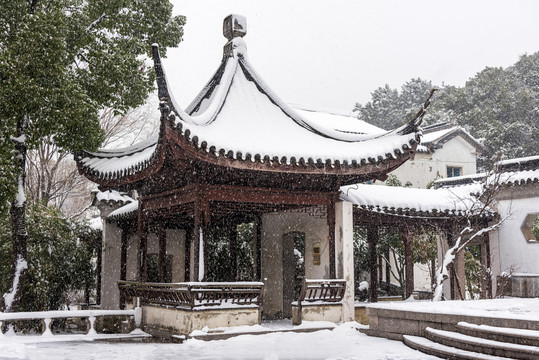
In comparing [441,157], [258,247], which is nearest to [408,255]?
[258,247]

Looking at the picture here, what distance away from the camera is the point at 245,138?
10266 millimetres

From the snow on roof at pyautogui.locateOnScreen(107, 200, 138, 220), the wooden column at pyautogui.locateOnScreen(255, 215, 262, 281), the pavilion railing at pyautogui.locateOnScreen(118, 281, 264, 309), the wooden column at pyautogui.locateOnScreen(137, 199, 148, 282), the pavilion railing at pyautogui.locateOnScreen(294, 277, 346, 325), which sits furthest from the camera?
the snow on roof at pyautogui.locateOnScreen(107, 200, 138, 220)

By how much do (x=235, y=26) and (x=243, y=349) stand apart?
22.6 ft

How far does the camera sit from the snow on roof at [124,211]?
13.7m

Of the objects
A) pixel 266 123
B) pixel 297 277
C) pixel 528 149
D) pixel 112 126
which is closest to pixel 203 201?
pixel 266 123

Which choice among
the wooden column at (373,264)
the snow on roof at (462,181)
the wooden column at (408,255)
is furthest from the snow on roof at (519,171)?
the wooden column at (373,264)

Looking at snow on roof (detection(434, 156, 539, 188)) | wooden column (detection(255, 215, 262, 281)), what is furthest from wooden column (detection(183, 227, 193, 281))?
snow on roof (detection(434, 156, 539, 188))

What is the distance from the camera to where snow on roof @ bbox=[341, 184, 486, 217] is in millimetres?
13078

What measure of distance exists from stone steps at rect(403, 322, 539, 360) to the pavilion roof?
144 inches

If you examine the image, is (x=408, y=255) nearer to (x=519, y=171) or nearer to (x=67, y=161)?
(x=519, y=171)

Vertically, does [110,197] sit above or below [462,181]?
below

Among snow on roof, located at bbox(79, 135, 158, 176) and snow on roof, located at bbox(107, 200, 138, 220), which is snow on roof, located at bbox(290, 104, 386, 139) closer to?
snow on roof, located at bbox(107, 200, 138, 220)

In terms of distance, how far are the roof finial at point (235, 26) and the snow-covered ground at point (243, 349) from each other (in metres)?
6.21

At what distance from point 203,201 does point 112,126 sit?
12.3 meters
